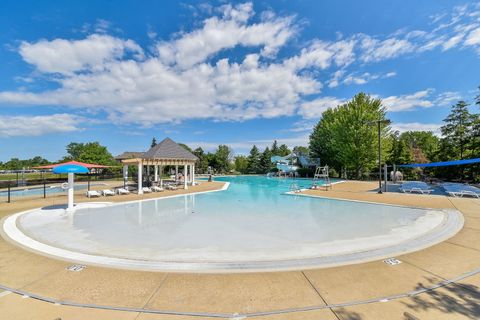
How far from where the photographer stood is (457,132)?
26.2 meters

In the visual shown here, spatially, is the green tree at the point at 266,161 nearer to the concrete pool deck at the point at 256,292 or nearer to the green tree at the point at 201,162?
the green tree at the point at 201,162

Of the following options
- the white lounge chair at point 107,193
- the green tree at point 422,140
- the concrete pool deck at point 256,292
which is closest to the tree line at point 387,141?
the green tree at point 422,140

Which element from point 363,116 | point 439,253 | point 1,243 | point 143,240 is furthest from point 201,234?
point 363,116

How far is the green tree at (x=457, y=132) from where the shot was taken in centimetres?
2594

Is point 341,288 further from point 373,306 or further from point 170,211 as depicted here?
point 170,211

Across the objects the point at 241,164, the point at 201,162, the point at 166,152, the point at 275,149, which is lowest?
the point at 241,164

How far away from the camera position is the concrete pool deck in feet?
9.57

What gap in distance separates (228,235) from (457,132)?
33343 mm

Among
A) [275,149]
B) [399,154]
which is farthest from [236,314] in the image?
[275,149]

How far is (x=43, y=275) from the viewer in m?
4.06

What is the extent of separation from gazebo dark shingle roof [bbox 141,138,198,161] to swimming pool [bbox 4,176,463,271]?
7.51 meters

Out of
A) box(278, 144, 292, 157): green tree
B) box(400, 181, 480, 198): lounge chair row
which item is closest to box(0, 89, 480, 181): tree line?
box(400, 181, 480, 198): lounge chair row

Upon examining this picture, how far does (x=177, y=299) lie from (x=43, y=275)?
285cm

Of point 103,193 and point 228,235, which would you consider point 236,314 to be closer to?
point 228,235
